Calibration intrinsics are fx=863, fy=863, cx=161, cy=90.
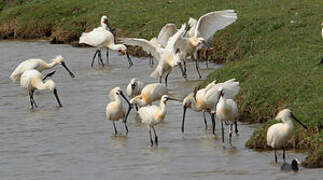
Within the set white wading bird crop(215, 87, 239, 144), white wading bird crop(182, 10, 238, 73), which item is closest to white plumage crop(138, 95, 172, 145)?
white wading bird crop(215, 87, 239, 144)

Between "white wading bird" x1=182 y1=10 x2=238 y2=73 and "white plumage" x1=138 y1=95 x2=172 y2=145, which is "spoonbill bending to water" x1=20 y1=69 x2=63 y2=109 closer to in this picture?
"white wading bird" x1=182 y1=10 x2=238 y2=73

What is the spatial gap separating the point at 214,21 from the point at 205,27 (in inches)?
13.0

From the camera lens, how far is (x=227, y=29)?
2145 centimetres

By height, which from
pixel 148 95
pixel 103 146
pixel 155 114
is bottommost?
pixel 103 146

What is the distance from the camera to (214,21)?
61.6 feet

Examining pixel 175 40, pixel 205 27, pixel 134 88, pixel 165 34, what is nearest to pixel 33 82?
pixel 134 88

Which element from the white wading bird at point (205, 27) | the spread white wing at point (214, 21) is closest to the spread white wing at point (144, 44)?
the white wading bird at point (205, 27)

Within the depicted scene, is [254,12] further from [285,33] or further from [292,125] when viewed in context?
[292,125]

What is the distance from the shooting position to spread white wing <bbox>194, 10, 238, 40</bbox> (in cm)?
1858

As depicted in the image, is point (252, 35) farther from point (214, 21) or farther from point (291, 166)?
point (291, 166)

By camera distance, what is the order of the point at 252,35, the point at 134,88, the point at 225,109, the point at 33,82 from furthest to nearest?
the point at 252,35 → the point at 33,82 → the point at 134,88 → the point at 225,109

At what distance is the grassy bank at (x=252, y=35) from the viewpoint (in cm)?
1258

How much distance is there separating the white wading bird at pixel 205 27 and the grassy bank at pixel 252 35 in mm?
884

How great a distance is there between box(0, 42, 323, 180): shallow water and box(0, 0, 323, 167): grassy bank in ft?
1.68
